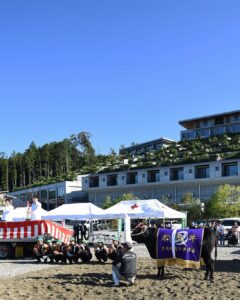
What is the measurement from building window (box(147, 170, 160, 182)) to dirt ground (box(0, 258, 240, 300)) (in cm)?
6116

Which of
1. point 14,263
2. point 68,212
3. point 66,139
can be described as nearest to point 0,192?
point 66,139

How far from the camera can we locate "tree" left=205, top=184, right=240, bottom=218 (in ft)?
178

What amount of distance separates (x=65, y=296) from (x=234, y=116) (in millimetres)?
108485

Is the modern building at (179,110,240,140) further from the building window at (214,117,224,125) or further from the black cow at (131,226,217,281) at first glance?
the black cow at (131,226,217,281)

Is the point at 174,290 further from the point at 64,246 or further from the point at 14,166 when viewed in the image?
the point at 14,166

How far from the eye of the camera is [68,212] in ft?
99.6

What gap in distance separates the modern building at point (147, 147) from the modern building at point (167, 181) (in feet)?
124

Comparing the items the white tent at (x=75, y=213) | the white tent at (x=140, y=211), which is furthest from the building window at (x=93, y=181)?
the white tent at (x=140, y=211)

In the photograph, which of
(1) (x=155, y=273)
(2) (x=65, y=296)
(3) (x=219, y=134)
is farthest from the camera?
(3) (x=219, y=134)

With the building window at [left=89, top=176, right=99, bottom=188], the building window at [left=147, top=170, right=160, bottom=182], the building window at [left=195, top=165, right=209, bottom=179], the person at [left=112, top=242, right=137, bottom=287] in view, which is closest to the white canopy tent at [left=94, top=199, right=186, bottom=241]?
the person at [left=112, top=242, right=137, bottom=287]

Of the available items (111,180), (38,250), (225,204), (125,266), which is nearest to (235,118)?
(111,180)

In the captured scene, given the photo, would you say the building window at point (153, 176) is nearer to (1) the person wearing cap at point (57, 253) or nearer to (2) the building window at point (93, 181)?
(2) the building window at point (93, 181)

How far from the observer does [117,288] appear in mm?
11805

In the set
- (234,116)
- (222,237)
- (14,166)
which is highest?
(234,116)
